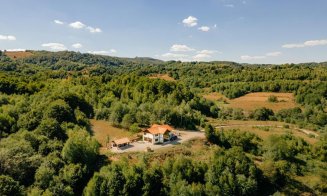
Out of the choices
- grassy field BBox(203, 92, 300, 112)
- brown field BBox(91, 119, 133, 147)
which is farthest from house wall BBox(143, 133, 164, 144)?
grassy field BBox(203, 92, 300, 112)

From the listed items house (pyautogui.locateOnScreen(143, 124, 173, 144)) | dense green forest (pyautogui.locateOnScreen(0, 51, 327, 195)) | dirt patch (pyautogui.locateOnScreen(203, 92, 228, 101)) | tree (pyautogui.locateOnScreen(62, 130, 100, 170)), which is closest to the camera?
dense green forest (pyautogui.locateOnScreen(0, 51, 327, 195))

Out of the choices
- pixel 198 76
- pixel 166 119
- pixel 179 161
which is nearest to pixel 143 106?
pixel 166 119

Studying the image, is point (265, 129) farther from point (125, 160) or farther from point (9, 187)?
point (9, 187)

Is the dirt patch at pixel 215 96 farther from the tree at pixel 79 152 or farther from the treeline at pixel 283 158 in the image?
the tree at pixel 79 152

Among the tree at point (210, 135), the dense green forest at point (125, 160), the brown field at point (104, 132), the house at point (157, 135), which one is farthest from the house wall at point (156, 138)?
the tree at point (210, 135)

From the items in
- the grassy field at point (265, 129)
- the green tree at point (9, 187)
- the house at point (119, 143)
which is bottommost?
the grassy field at point (265, 129)

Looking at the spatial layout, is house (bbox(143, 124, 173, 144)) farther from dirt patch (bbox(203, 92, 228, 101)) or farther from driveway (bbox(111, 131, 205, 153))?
dirt patch (bbox(203, 92, 228, 101))

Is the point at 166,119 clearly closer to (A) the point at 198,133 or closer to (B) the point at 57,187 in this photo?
(A) the point at 198,133
